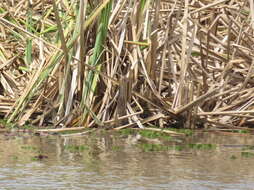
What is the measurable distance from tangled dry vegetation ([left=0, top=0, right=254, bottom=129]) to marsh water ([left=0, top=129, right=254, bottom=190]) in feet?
1.34

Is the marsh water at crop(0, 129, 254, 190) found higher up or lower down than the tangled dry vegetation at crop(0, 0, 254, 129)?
lower down

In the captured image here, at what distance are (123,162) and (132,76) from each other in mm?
1966

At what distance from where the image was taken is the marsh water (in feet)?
14.8

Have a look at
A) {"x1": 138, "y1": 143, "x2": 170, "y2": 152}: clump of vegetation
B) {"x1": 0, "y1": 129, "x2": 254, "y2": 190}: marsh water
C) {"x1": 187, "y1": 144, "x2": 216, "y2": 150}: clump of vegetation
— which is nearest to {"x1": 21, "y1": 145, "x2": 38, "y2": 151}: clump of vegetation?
{"x1": 0, "y1": 129, "x2": 254, "y2": 190}: marsh water

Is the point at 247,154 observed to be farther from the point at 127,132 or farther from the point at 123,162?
the point at 127,132

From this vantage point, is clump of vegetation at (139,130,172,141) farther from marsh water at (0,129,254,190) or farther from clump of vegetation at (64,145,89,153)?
clump of vegetation at (64,145,89,153)

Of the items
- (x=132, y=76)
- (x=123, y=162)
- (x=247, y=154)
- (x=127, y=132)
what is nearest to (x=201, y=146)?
(x=247, y=154)

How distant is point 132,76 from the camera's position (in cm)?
718

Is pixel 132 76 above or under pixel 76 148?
above

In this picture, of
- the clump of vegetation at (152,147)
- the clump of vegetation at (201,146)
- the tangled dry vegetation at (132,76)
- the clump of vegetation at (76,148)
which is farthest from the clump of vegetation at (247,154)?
the tangled dry vegetation at (132,76)

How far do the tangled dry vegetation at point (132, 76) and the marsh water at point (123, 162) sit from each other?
0.41 metres

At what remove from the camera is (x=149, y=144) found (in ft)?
20.1

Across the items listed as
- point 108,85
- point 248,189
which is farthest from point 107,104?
point 248,189

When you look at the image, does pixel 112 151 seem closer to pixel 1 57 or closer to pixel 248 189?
pixel 248 189
